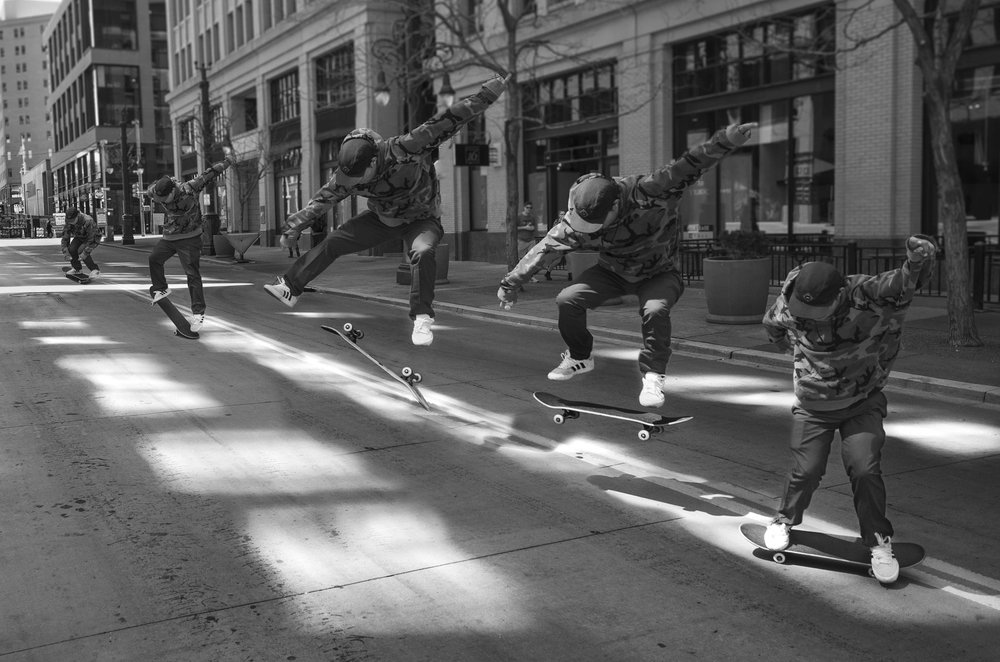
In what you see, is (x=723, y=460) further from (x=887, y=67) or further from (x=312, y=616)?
(x=887, y=67)

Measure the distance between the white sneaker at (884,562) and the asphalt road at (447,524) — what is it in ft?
0.26

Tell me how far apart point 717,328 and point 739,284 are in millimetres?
845

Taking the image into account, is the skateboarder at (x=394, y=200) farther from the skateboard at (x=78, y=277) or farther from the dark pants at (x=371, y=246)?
the skateboard at (x=78, y=277)

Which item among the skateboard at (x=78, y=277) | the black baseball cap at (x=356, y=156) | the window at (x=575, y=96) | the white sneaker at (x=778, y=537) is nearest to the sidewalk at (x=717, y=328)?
the black baseball cap at (x=356, y=156)

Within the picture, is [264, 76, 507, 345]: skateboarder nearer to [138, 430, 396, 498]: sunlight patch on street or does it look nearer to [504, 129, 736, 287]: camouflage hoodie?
[138, 430, 396, 498]: sunlight patch on street

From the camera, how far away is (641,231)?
7.76 metres

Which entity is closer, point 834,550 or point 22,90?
point 834,550

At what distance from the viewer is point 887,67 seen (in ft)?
64.5

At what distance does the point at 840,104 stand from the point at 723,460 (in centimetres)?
1546

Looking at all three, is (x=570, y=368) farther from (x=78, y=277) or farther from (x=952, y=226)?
(x=78, y=277)

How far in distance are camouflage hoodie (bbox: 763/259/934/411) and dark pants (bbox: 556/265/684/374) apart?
2.74 meters

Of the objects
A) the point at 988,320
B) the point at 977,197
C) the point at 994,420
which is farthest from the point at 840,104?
the point at 994,420

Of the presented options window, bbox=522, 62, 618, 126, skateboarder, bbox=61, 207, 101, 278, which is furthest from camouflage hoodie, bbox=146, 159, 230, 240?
window, bbox=522, 62, 618, 126

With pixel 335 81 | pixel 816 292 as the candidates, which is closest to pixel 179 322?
pixel 816 292
